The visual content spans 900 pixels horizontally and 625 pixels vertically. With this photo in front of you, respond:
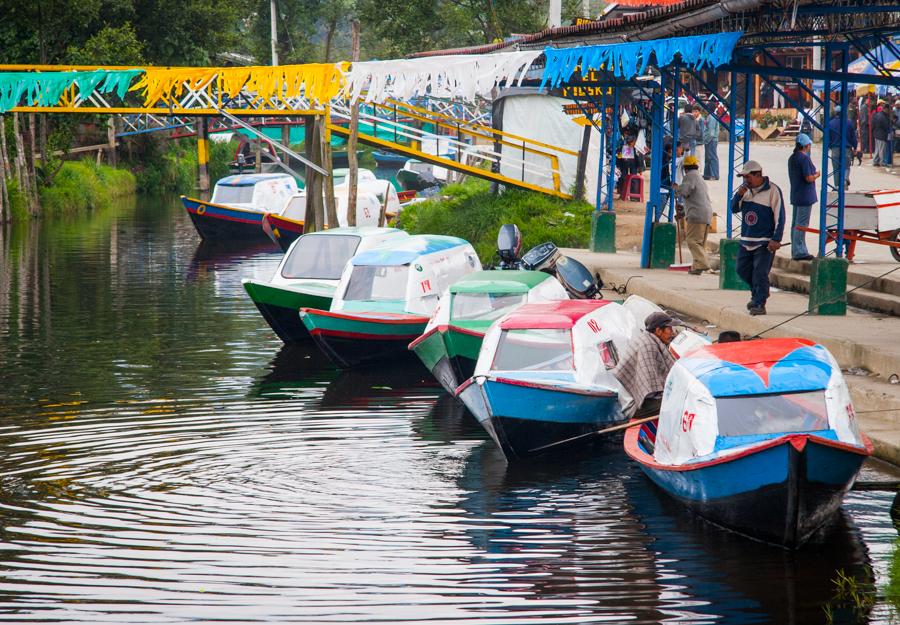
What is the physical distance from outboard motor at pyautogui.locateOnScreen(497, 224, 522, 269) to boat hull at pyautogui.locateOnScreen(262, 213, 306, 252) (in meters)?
15.0

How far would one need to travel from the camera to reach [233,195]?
41719 mm

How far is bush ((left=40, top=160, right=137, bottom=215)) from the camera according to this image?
1820 inches

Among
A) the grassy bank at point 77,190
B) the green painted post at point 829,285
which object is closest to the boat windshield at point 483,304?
the green painted post at point 829,285

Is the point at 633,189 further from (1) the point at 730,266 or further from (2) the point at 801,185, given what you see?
(2) the point at 801,185

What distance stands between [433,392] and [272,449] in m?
4.19

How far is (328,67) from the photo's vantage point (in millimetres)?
23453

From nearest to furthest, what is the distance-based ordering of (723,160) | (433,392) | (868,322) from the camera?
(868,322) < (433,392) < (723,160)

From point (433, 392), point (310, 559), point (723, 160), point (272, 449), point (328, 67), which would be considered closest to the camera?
point (310, 559)

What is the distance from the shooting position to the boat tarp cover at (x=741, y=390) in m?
10.9

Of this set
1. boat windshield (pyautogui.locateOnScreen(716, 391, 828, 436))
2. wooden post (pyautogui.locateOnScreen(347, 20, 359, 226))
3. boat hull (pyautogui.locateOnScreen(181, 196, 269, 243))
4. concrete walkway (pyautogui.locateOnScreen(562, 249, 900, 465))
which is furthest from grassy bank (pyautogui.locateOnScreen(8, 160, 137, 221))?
→ boat windshield (pyautogui.locateOnScreen(716, 391, 828, 436))

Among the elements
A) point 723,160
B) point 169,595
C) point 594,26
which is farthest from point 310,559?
point 723,160

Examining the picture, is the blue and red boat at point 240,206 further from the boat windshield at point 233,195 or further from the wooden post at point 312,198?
the wooden post at point 312,198

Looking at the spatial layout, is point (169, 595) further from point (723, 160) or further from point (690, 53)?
point (723, 160)

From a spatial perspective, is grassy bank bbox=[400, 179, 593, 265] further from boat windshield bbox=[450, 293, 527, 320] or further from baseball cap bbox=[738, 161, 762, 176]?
baseball cap bbox=[738, 161, 762, 176]
